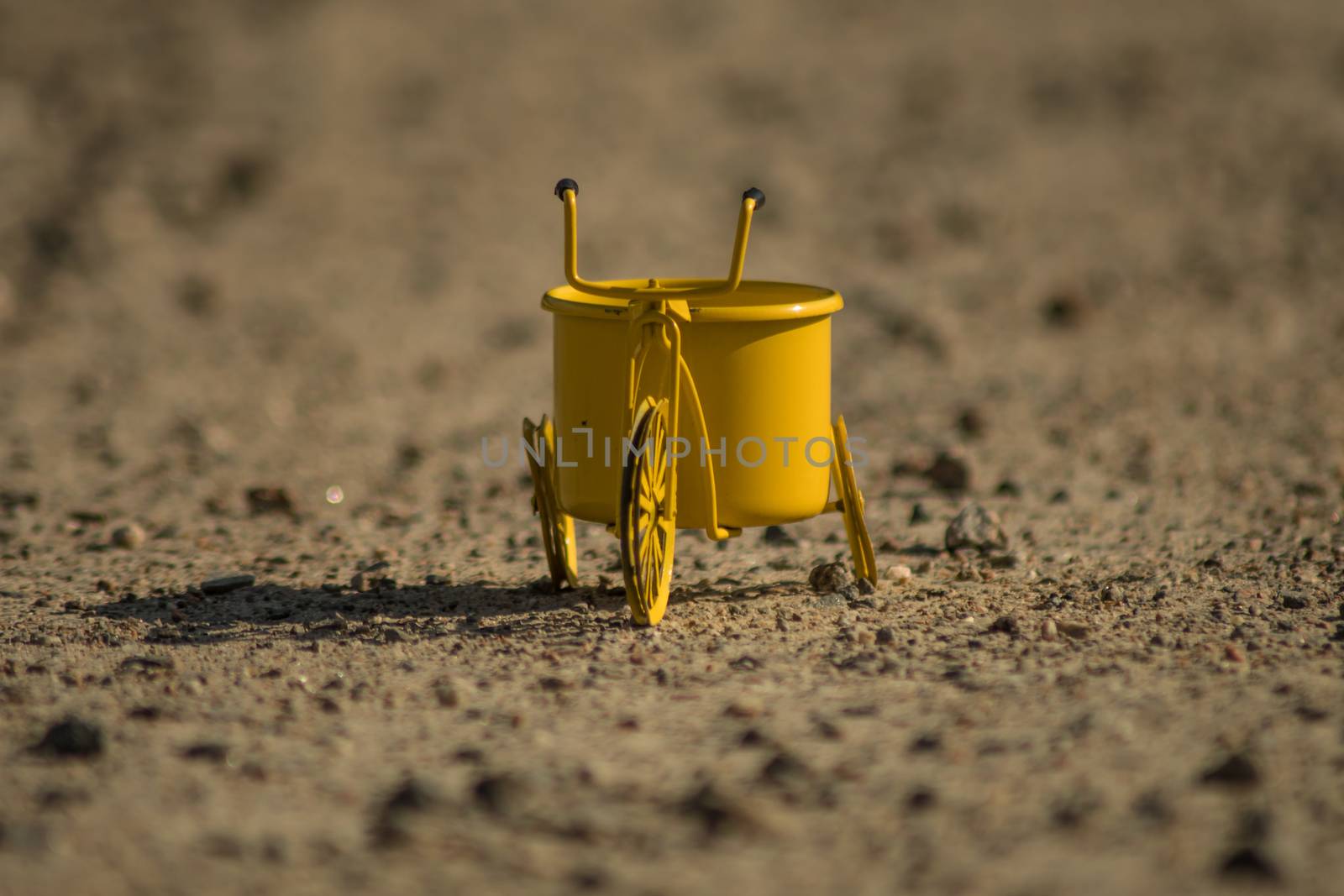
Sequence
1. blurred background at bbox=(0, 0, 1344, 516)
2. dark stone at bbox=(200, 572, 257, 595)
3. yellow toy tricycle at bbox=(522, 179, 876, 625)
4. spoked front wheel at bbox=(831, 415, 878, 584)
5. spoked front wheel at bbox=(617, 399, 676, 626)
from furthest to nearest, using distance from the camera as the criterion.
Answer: blurred background at bbox=(0, 0, 1344, 516), dark stone at bbox=(200, 572, 257, 595), spoked front wheel at bbox=(831, 415, 878, 584), yellow toy tricycle at bbox=(522, 179, 876, 625), spoked front wheel at bbox=(617, 399, 676, 626)

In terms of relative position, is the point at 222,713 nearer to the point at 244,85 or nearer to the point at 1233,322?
the point at 1233,322

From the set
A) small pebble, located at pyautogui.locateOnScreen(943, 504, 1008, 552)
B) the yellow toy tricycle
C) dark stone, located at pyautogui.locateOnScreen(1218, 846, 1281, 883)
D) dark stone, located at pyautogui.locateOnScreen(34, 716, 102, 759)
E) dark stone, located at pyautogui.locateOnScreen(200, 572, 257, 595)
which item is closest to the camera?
dark stone, located at pyautogui.locateOnScreen(1218, 846, 1281, 883)

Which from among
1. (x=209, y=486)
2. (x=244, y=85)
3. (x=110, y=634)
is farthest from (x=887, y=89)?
(x=110, y=634)

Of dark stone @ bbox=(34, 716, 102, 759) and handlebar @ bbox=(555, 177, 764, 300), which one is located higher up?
handlebar @ bbox=(555, 177, 764, 300)

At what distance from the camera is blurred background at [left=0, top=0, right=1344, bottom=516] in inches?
287

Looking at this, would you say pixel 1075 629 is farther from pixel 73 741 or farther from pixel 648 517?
pixel 73 741

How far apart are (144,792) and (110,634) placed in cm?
119

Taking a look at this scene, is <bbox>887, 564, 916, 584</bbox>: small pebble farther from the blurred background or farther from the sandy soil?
the blurred background

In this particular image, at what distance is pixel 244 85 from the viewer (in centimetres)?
1171

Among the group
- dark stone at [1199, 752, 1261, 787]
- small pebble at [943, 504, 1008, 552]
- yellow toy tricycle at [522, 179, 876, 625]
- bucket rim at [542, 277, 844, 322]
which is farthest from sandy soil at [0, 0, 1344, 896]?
bucket rim at [542, 277, 844, 322]

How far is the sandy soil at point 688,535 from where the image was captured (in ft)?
9.70

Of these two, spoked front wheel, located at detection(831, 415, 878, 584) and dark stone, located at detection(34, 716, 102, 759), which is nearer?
dark stone, located at detection(34, 716, 102, 759)

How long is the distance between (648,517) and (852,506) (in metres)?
0.69

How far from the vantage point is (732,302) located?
179 inches
